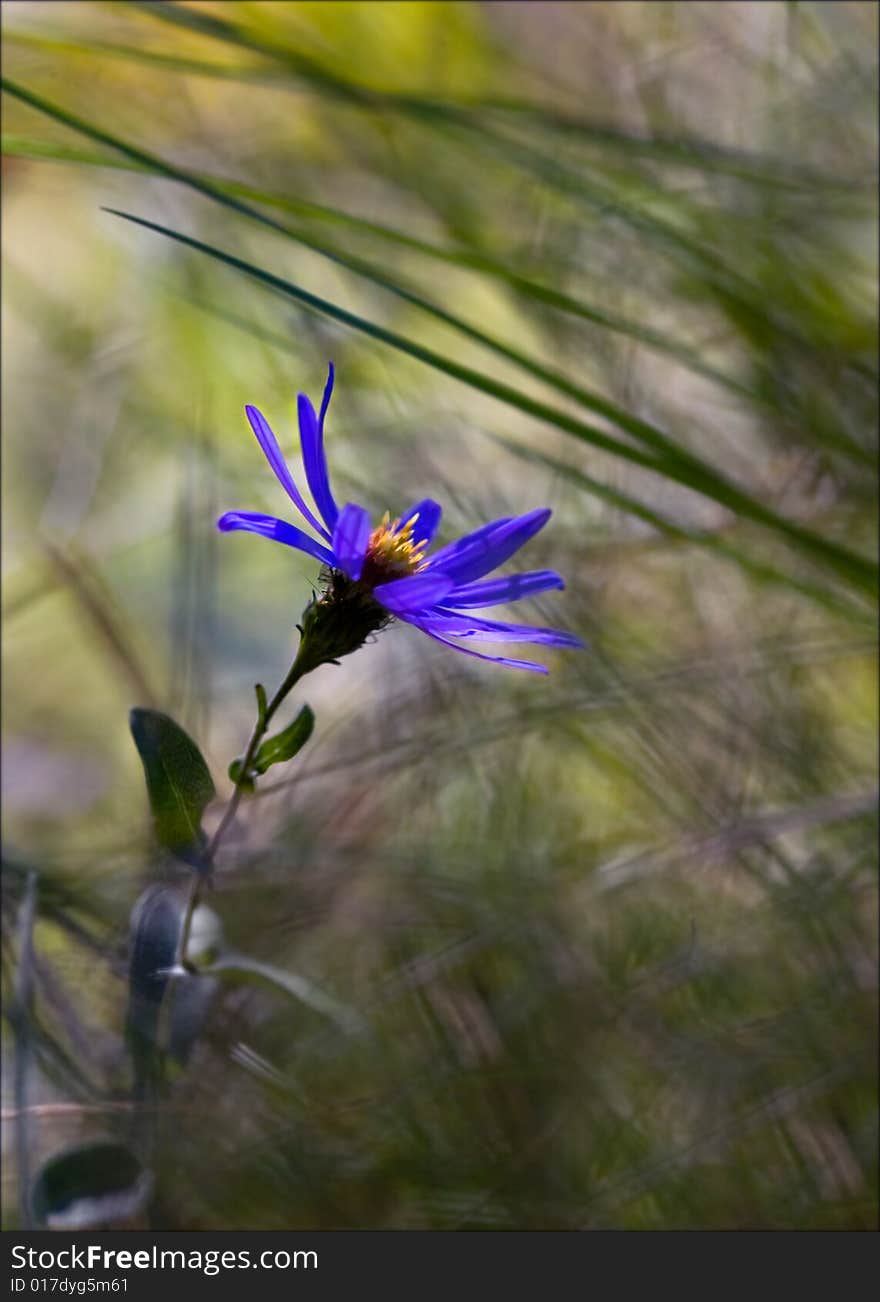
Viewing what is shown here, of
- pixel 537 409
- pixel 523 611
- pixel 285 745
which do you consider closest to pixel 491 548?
pixel 285 745

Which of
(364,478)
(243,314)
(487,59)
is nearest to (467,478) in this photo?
(364,478)

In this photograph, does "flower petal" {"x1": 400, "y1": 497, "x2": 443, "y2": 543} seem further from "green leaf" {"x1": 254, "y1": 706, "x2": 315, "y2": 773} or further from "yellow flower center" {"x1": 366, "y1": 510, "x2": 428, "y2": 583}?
"green leaf" {"x1": 254, "y1": 706, "x2": 315, "y2": 773}

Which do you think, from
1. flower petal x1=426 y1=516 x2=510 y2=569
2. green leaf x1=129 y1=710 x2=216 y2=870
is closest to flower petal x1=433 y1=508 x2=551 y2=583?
flower petal x1=426 y1=516 x2=510 y2=569

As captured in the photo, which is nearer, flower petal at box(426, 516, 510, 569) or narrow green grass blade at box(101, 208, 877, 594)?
flower petal at box(426, 516, 510, 569)

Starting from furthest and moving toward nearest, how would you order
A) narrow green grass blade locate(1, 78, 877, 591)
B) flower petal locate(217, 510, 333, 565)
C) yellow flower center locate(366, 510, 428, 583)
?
narrow green grass blade locate(1, 78, 877, 591) → yellow flower center locate(366, 510, 428, 583) → flower petal locate(217, 510, 333, 565)

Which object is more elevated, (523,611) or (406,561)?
(523,611)

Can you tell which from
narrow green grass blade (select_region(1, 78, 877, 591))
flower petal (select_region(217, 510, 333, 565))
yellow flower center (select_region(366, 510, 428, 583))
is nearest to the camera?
flower petal (select_region(217, 510, 333, 565))

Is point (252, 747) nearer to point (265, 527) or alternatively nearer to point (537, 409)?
point (265, 527)

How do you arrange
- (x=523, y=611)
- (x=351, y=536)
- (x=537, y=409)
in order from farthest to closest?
(x=523, y=611) → (x=537, y=409) → (x=351, y=536)

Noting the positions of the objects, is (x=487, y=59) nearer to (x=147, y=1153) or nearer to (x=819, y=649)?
(x=819, y=649)
